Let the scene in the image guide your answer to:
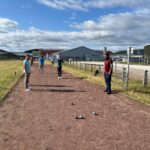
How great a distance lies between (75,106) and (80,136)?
4.02 meters

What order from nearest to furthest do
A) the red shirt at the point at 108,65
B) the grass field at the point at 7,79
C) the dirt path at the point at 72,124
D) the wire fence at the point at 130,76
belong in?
the dirt path at the point at 72,124 < the red shirt at the point at 108,65 < the grass field at the point at 7,79 < the wire fence at the point at 130,76

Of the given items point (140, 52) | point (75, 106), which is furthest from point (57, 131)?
point (140, 52)

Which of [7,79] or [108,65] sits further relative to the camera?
[7,79]

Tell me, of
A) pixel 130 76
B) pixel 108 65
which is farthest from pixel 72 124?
pixel 130 76

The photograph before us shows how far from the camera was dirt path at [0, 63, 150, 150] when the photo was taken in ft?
21.9

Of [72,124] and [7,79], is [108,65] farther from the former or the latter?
[7,79]

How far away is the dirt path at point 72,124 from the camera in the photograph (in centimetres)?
667

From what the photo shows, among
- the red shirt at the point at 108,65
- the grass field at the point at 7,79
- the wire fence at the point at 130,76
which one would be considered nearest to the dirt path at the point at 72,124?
the red shirt at the point at 108,65

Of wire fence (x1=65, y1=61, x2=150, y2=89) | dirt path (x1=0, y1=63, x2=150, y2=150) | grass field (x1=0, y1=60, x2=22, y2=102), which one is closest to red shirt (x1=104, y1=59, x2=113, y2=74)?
wire fence (x1=65, y1=61, x2=150, y2=89)

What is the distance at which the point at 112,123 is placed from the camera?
28.0 feet

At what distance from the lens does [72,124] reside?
845 cm

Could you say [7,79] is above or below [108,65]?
below

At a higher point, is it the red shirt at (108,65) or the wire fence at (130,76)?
the red shirt at (108,65)

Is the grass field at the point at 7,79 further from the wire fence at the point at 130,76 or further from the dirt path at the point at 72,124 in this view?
the wire fence at the point at 130,76
